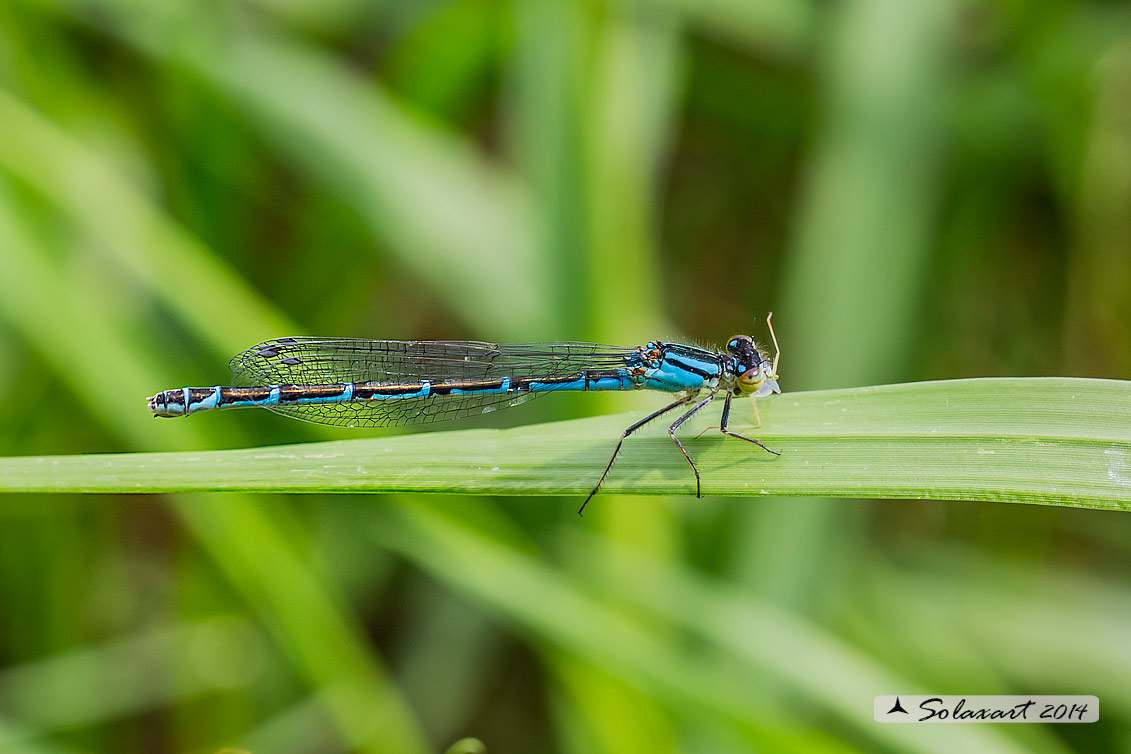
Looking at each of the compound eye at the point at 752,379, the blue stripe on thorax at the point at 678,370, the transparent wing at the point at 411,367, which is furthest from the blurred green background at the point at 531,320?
the compound eye at the point at 752,379

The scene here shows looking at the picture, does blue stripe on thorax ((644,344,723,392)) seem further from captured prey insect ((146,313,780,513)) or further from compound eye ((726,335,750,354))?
compound eye ((726,335,750,354))

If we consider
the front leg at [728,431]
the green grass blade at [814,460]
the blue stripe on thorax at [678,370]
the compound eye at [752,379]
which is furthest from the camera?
the blue stripe on thorax at [678,370]

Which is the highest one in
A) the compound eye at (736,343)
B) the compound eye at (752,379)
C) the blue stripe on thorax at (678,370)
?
the compound eye at (736,343)

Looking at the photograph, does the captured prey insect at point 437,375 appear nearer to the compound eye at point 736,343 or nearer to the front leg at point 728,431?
the compound eye at point 736,343

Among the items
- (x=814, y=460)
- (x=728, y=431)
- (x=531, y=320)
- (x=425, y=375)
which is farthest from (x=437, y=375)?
(x=814, y=460)

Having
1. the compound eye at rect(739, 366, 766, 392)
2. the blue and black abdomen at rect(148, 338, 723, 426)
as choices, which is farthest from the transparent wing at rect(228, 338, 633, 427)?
the compound eye at rect(739, 366, 766, 392)

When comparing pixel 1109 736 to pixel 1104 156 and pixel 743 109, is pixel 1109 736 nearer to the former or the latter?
pixel 1104 156

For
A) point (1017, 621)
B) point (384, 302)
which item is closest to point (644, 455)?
point (1017, 621)

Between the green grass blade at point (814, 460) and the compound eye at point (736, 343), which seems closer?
the green grass blade at point (814, 460)

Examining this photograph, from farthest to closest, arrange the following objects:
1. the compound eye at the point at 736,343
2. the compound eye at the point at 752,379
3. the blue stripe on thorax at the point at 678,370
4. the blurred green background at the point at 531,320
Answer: the blurred green background at the point at 531,320 → the blue stripe on thorax at the point at 678,370 → the compound eye at the point at 736,343 → the compound eye at the point at 752,379
